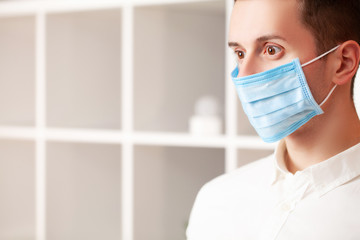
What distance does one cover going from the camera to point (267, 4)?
35.3 inches

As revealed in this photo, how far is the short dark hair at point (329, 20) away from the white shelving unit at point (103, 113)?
0.91m

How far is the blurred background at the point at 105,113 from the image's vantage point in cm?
188

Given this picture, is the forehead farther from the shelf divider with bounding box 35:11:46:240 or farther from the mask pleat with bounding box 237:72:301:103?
the shelf divider with bounding box 35:11:46:240

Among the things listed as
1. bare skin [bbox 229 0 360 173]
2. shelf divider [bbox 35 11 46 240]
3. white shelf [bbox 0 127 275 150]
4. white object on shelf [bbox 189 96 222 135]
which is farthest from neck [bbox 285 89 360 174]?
shelf divider [bbox 35 11 46 240]

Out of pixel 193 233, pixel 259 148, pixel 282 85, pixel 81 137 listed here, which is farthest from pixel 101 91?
pixel 282 85

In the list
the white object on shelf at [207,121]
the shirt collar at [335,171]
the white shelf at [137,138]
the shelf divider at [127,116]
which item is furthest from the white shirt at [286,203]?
the shelf divider at [127,116]

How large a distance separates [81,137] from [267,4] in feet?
3.84

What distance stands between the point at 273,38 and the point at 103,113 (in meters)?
1.32

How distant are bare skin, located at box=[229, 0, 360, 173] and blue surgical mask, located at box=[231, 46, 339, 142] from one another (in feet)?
0.04

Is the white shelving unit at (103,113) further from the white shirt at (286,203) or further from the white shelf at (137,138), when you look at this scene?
the white shirt at (286,203)

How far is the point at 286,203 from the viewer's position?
3.19 ft

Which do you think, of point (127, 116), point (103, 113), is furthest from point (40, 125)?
point (127, 116)

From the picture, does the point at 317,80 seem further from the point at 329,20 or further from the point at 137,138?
the point at 137,138

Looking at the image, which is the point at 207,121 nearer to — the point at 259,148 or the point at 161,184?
the point at 259,148
